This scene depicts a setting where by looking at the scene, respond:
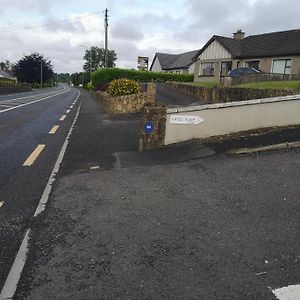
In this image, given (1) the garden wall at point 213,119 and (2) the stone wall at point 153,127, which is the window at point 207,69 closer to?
(1) the garden wall at point 213,119

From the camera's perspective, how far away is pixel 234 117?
900cm

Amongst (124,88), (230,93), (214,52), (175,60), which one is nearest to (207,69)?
(214,52)

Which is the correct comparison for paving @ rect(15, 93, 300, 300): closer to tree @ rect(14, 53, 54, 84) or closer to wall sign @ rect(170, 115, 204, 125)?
wall sign @ rect(170, 115, 204, 125)

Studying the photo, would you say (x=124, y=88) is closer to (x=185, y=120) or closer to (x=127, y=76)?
(x=185, y=120)

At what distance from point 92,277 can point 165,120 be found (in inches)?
223

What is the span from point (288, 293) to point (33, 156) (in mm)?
6579

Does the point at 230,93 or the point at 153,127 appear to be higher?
the point at 230,93

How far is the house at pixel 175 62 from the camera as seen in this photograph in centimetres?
5940

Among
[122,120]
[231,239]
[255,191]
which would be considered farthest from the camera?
[122,120]

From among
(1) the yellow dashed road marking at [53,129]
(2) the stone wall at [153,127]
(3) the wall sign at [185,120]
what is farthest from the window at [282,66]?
(2) the stone wall at [153,127]

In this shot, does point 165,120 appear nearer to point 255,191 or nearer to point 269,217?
point 255,191

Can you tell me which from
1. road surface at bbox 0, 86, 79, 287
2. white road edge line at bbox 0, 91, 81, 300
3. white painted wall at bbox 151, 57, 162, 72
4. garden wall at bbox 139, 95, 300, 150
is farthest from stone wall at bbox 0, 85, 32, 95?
white road edge line at bbox 0, 91, 81, 300

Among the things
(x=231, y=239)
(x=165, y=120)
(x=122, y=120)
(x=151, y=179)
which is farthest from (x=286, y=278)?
(x=122, y=120)

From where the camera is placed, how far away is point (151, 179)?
6270 mm
